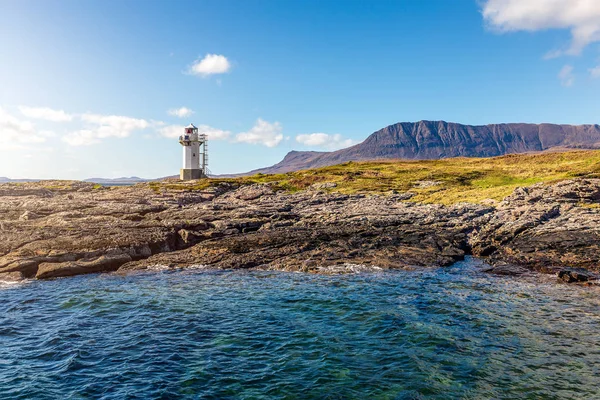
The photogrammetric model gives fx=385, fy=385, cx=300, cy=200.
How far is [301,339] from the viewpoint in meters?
20.6

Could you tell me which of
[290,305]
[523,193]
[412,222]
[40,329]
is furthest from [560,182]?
[40,329]

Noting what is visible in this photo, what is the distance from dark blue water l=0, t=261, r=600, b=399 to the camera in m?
15.7

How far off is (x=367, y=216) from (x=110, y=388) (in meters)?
40.4

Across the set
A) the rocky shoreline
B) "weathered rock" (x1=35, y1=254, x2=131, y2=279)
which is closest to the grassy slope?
the rocky shoreline

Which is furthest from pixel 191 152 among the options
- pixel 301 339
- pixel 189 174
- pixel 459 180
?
pixel 301 339

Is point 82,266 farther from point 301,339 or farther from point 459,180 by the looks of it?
point 459,180

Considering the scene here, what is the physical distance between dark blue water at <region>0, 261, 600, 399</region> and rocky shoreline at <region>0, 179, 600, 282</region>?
508cm

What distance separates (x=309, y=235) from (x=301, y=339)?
2406 centimetres

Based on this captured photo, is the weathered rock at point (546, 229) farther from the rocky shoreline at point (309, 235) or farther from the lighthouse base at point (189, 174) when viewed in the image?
the lighthouse base at point (189, 174)

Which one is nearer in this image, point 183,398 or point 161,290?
point 183,398

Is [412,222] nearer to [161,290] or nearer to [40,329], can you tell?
[161,290]

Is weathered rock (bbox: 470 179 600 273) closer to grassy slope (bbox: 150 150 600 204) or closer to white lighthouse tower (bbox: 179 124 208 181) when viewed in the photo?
grassy slope (bbox: 150 150 600 204)

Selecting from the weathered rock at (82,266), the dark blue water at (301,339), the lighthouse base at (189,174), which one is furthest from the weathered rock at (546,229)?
the lighthouse base at (189,174)

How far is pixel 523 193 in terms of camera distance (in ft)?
167
